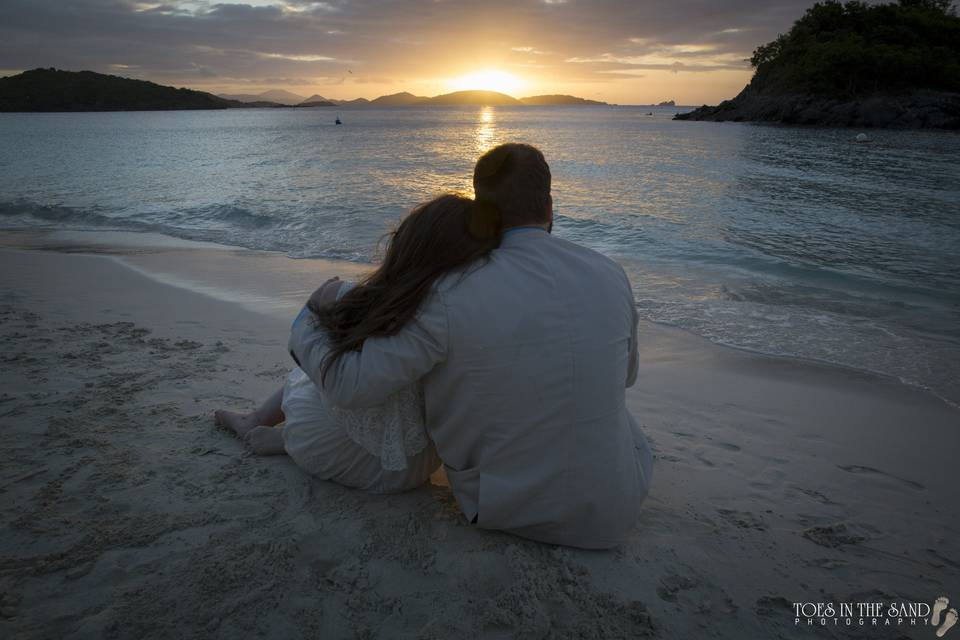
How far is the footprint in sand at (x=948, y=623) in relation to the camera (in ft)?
6.96

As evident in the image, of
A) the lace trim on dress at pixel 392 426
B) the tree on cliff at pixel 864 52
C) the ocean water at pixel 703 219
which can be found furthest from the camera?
the tree on cliff at pixel 864 52

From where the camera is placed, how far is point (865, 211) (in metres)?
13.0

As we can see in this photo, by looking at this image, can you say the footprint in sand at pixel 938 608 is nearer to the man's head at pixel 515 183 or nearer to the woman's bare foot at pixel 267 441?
the man's head at pixel 515 183

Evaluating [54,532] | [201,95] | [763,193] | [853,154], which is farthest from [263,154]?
[201,95]

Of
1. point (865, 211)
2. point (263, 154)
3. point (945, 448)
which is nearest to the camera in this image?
point (945, 448)

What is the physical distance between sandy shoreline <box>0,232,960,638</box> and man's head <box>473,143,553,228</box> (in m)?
1.36

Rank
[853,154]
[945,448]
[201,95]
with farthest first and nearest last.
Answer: [201,95]
[853,154]
[945,448]

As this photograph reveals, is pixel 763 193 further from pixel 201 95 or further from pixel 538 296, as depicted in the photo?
pixel 201 95

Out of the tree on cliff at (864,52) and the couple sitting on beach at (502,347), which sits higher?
the tree on cliff at (864,52)

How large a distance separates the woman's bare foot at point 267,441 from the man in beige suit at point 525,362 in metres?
1.00

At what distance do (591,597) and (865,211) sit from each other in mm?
14123

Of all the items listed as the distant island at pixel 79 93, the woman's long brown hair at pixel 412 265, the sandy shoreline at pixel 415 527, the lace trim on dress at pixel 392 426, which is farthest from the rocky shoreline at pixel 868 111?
the distant island at pixel 79 93

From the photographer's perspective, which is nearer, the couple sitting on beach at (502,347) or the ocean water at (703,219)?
the couple sitting on beach at (502,347)

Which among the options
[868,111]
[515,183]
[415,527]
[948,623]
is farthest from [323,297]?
[868,111]
